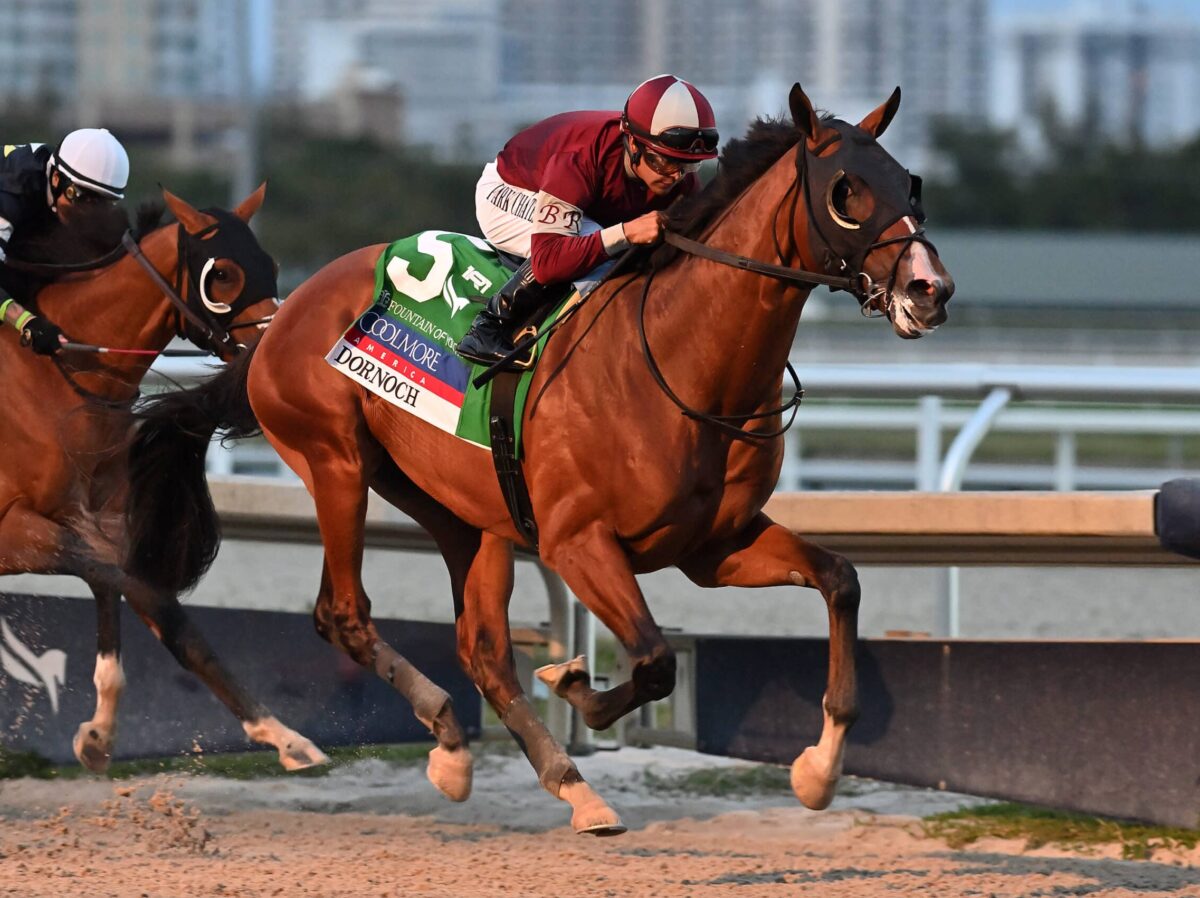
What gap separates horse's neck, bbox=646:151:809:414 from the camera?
3.90m

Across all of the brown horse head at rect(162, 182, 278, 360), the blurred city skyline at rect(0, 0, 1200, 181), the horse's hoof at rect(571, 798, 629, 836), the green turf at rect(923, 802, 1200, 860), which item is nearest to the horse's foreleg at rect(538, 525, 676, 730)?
the horse's hoof at rect(571, 798, 629, 836)

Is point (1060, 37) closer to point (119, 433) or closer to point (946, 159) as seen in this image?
point (946, 159)

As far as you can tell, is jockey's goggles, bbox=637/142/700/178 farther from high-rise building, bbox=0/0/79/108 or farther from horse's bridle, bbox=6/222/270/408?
high-rise building, bbox=0/0/79/108

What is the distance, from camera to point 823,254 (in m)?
3.75

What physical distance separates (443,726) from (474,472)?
23.4 inches

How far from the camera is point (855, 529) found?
4.83m

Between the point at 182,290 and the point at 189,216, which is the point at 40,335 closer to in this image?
the point at 182,290

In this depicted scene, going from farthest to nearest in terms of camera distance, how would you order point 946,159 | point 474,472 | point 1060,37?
point 1060,37
point 946,159
point 474,472

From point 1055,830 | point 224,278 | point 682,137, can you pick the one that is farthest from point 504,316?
point 1055,830

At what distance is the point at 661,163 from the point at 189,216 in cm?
168

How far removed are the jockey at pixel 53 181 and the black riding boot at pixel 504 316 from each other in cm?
147

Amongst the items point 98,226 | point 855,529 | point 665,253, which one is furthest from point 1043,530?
point 98,226

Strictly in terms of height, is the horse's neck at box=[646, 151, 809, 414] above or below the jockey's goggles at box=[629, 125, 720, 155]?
below

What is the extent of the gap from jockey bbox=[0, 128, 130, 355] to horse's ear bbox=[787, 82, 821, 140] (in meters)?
2.26
